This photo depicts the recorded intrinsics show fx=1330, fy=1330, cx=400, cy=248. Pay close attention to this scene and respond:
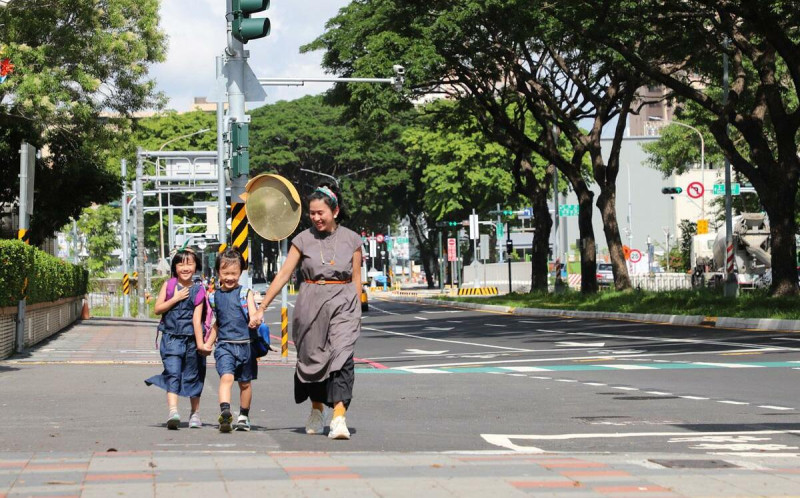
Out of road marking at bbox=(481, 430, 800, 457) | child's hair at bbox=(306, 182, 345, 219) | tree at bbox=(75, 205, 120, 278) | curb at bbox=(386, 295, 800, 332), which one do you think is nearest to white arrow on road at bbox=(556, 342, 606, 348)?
curb at bbox=(386, 295, 800, 332)

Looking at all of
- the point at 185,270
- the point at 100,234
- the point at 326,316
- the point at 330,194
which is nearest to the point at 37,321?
the point at 185,270

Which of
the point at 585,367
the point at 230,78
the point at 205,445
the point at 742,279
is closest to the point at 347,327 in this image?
the point at 205,445

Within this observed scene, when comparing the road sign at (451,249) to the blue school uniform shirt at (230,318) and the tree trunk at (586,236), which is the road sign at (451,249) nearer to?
the tree trunk at (586,236)

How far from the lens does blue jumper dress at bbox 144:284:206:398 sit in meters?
10.5

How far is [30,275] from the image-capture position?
24.8 m

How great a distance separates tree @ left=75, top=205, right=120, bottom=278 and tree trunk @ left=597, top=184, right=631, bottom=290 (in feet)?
182

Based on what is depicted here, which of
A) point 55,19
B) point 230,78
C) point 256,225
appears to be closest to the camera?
point 256,225

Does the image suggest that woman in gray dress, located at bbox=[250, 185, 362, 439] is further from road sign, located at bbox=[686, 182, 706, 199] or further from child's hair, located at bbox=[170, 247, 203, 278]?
road sign, located at bbox=[686, 182, 706, 199]

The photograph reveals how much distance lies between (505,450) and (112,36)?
29.1 meters

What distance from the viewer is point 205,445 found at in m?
8.94

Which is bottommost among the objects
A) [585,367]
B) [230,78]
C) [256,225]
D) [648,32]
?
[585,367]

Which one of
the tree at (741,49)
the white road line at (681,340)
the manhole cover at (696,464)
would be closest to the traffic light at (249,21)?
the manhole cover at (696,464)

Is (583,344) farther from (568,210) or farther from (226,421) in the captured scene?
(568,210)

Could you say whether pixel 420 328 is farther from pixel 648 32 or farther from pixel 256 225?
pixel 256 225
